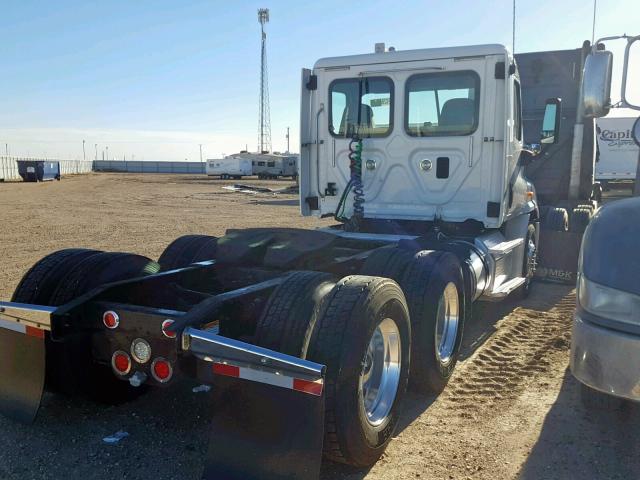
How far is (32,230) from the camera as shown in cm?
1417

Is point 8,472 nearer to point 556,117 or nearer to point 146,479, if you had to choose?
point 146,479

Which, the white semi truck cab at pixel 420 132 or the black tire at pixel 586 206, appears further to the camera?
the black tire at pixel 586 206

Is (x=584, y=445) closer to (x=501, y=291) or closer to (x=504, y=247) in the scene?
(x=501, y=291)

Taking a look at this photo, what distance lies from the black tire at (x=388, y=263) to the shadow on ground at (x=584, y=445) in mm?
1464

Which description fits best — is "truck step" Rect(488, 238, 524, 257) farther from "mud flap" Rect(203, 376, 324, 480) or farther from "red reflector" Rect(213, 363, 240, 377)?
"red reflector" Rect(213, 363, 240, 377)

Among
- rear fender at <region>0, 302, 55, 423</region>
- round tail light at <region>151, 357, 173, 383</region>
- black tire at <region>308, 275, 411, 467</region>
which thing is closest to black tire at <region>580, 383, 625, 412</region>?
black tire at <region>308, 275, 411, 467</region>

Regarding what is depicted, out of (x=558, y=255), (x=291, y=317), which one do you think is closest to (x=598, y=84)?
(x=291, y=317)

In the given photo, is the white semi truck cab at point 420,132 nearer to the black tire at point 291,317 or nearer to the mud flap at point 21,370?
the black tire at point 291,317

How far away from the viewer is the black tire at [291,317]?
3070 mm

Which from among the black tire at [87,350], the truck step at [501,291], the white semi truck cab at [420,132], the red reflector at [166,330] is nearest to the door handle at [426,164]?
the white semi truck cab at [420,132]

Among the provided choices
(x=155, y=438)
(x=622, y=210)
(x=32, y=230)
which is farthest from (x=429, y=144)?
(x=32, y=230)

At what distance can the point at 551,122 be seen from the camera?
684cm

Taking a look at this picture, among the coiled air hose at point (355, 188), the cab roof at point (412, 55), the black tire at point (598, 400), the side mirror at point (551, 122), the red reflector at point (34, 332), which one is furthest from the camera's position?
the side mirror at point (551, 122)

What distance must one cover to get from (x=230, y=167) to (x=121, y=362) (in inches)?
2254
